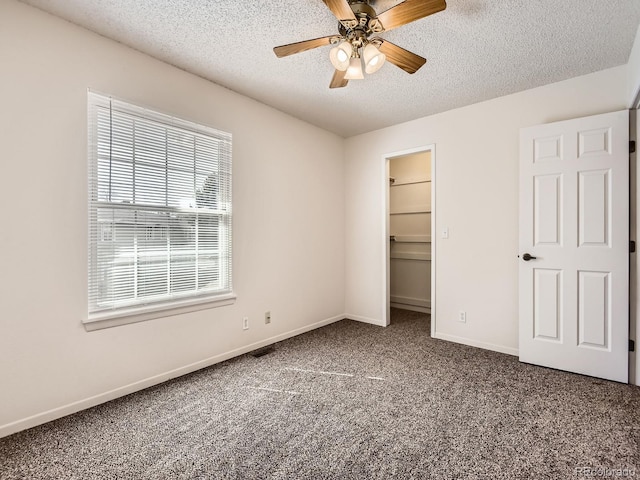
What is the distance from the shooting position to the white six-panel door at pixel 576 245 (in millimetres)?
2477

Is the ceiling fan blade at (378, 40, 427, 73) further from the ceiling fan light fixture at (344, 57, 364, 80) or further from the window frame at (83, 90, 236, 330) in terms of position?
the window frame at (83, 90, 236, 330)

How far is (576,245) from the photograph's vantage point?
2.63 m

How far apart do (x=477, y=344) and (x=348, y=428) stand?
2036 millimetres

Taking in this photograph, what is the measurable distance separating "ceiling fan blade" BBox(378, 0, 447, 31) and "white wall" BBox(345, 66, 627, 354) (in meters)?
1.97

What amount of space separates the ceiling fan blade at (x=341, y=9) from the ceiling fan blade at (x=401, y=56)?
308mm

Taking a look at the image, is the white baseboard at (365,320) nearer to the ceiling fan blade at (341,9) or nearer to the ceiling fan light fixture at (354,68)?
the ceiling fan light fixture at (354,68)

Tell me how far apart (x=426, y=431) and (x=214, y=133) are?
9.40 feet

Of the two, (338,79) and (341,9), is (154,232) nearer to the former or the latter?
(338,79)

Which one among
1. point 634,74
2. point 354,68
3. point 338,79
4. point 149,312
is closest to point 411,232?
→ point 634,74

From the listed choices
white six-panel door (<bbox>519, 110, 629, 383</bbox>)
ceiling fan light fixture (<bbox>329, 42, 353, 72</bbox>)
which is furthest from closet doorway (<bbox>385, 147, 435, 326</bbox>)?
ceiling fan light fixture (<bbox>329, 42, 353, 72</bbox>)

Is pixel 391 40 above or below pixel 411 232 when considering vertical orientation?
above

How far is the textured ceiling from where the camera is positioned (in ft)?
6.30

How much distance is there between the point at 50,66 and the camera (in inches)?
78.2

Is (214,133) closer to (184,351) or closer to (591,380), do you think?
(184,351)
